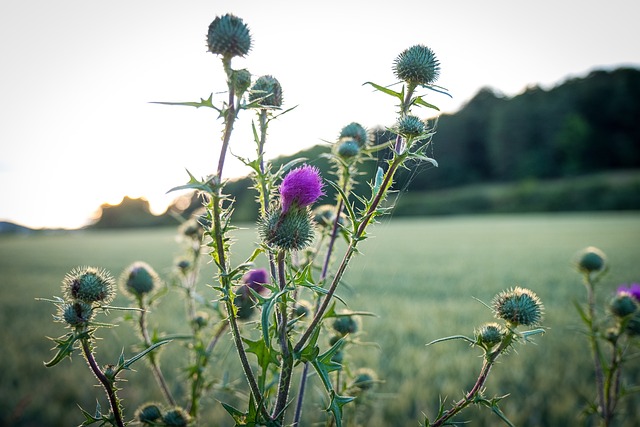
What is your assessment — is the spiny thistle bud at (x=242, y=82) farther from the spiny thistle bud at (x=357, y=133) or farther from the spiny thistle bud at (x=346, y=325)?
the spiny thistle bud at (x=346, y=325)

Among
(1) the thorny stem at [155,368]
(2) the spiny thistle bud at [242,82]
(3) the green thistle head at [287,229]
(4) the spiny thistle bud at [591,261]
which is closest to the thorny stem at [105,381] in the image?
(1) the thorny stem at [155,368]

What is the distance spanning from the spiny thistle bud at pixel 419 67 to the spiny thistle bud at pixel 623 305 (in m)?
1.51

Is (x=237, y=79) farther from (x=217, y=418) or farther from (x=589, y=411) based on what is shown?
(x=217, y=418)

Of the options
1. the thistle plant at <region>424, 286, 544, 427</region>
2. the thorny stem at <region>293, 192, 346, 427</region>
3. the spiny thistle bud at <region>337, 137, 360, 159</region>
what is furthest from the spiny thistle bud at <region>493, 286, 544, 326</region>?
the spiny thistle bud at <region>337, 137, 360, 159</region>

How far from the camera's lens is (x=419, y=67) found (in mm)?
1346

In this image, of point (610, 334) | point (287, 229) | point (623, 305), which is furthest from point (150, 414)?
point (623, 305)

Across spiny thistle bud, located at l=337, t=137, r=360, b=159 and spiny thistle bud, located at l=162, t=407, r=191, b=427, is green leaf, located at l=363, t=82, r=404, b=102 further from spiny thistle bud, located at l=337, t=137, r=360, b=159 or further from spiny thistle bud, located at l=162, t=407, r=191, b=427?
spiny thistle bud, located at l=162, t=407, r=191, b=427

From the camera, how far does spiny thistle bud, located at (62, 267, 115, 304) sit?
1.18 meters

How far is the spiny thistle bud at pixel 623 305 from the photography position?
6.46 feet

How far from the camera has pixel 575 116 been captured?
58031mm

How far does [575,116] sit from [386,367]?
2586 inches

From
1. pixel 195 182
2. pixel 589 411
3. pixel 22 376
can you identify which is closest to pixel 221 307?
pixel 195 182

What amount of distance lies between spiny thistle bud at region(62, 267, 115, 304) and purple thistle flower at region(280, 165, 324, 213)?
0.58m

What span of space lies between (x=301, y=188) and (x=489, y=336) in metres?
0.75
